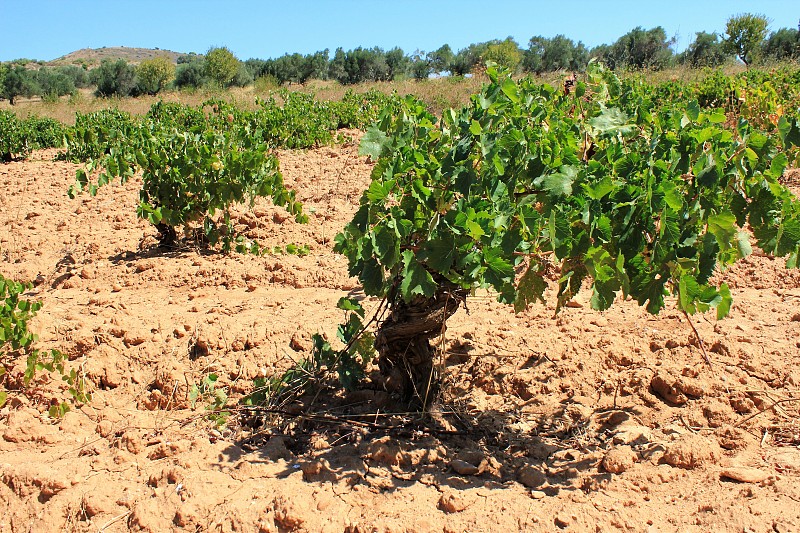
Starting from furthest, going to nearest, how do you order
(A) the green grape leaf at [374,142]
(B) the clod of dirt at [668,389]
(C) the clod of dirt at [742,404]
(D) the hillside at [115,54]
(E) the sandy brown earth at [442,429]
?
(D) the hillside at [115,54] → (B) the clod of dirt at [668,389] → (C) the clod of dirt at [742,404] → (A) the green grape leaf at [374,142] → (E) the sandy brown earth at [442,429]

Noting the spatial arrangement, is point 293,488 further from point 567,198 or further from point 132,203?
point 132,203

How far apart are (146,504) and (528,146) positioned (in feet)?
6.71

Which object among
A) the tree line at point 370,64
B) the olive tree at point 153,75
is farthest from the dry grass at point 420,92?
the olive tree at point 153,75

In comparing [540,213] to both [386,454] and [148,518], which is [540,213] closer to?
[386,454]

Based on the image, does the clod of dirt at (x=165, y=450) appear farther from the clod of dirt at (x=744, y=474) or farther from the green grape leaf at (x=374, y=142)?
the clod of dirt at (x=744, y=474)

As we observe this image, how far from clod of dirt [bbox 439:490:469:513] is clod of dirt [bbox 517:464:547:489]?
0.99ft

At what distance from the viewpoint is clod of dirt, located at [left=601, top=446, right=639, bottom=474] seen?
2844 millimetres

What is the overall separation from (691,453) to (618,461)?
11.4 inches

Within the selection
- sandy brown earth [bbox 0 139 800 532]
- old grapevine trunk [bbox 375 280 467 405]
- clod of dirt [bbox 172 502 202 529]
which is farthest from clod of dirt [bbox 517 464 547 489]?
clod of dirt [bbox 172 502 202 529]

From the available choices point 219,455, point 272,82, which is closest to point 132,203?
point 219,455

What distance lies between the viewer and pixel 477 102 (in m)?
2.90

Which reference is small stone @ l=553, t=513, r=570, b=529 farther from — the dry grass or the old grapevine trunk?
the dry grass

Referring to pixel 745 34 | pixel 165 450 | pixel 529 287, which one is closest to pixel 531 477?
pixel 529 287

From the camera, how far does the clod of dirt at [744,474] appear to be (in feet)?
8.75
